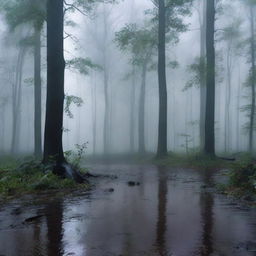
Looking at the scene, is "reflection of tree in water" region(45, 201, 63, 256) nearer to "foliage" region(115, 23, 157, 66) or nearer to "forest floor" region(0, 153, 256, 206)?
"forest floor" region(0, 153, 256, 206)

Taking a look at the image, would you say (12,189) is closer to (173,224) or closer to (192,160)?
(173,224)

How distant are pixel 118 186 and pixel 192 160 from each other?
7.68 meters

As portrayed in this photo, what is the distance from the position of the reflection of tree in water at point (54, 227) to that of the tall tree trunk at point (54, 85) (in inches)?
154

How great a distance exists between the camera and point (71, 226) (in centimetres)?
479

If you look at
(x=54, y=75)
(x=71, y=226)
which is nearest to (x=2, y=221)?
(x=71, y=226)

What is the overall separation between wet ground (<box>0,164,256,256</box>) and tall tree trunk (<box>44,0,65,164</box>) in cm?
305

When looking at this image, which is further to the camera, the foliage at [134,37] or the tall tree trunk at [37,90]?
the tall tree trunk at [37,90]

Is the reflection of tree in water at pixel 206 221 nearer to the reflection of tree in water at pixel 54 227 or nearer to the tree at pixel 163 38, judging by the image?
the reflection of tree in water at pixel 54 227

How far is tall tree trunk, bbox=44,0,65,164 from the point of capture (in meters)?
10.3

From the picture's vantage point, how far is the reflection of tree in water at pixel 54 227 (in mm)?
3796

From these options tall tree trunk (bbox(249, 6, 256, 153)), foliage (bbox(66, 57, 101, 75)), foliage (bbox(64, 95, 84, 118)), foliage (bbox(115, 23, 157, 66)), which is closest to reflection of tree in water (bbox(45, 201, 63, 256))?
foliage (bbox(64, 95, 84, 118))

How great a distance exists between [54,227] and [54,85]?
6.56 m

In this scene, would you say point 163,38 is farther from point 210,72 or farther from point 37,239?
point 37,239

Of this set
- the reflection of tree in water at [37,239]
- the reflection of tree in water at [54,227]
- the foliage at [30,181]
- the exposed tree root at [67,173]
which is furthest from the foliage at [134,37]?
the reflection of tree in water at [37,239]
